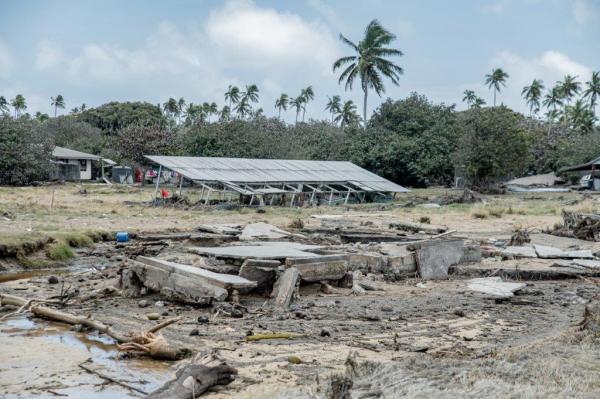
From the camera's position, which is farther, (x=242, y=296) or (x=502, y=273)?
(x=502, y=273)

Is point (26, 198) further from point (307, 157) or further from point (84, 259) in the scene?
point (307, 157)

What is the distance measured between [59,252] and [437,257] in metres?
8.65

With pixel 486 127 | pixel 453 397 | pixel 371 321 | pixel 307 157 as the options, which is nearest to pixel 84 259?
pixel 371 321

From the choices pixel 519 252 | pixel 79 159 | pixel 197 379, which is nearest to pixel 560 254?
pixel 519 252

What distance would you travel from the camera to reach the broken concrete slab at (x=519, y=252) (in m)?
15.5

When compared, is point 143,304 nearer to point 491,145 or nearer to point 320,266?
point 320,266

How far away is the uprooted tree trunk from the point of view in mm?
7175

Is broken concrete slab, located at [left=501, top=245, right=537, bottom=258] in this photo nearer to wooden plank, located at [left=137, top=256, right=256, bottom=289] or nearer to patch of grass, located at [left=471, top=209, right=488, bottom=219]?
wooden plank, located at [left=137, top=256, right=256, bottom=289]

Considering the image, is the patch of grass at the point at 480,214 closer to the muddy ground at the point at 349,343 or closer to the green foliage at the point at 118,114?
the muddy ground at the point at 349,343

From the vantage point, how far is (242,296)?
10.1 metres

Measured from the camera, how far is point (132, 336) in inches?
305

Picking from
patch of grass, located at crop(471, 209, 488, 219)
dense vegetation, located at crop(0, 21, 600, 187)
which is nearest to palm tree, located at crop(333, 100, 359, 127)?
dense vegetation, located at crop(0, 21, 600, 187)

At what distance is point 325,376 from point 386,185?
1335 inches

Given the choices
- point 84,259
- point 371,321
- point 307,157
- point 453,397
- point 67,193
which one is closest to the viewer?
point 453,397
